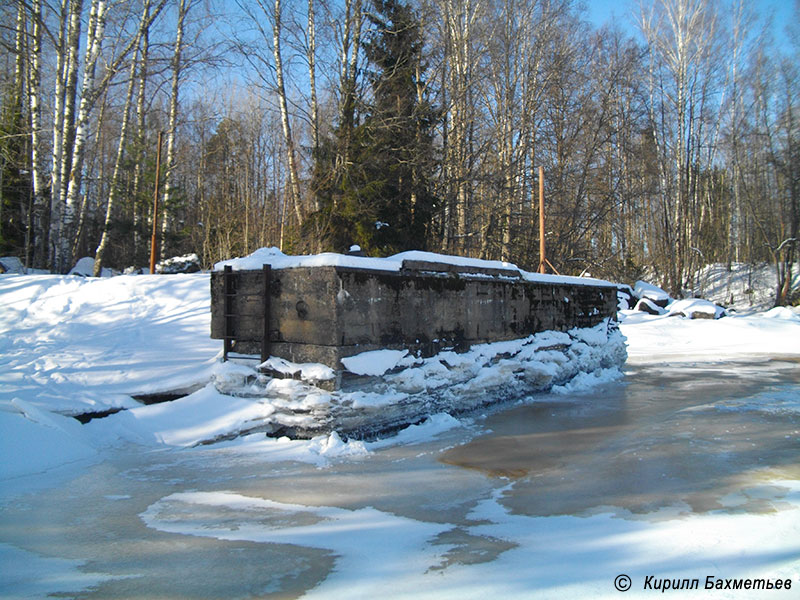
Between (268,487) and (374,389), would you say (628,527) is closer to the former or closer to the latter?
Answer: (268,487)

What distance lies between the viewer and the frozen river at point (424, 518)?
3135 millimetres

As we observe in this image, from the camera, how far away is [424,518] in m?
4.14

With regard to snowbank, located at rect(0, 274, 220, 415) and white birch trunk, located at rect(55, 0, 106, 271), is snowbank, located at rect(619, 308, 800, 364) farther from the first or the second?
white birch trunk, located at rect(55, 0, 106, 271)

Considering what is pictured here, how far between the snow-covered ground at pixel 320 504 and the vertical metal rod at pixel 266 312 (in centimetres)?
39

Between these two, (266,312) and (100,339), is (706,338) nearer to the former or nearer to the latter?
(266,312)

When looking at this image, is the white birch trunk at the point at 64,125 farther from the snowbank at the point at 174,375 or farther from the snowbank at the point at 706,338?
the snowbank at the point at 706,338

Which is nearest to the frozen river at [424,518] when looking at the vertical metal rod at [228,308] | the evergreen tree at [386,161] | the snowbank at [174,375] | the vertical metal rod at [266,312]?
the snowbank at [174,375]

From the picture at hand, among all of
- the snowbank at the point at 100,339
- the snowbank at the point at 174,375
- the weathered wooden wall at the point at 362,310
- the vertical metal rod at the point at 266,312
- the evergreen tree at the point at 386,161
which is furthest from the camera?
the evergreen tree at the point at 386,161

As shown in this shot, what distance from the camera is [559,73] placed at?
23391 millimetres

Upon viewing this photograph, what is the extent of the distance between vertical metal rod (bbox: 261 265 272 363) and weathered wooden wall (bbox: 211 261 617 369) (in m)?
0.06

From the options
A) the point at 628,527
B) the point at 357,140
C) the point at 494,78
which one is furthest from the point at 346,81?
the point at 628,527

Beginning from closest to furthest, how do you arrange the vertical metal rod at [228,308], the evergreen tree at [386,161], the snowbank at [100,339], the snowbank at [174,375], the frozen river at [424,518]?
1. the frozen river at [424,518]
2. the snowbank at [174,375]
3. the vertical metal rod at [228,308]
4. the snowbank at [100,339]
5. the evergreen tree at [386,161]

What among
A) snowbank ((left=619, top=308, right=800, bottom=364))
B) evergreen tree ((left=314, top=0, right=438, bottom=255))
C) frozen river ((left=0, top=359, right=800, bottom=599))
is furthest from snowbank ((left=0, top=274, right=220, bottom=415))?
snowbank ((left=619, top=308, right=800, bottom=364))

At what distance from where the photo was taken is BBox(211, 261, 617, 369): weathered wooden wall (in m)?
6.42
